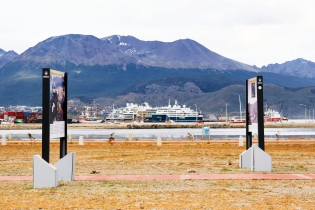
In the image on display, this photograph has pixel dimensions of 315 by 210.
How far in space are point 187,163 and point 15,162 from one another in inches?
298

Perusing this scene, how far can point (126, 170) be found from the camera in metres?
21.5

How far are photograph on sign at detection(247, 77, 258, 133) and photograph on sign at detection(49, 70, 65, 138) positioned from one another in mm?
6706

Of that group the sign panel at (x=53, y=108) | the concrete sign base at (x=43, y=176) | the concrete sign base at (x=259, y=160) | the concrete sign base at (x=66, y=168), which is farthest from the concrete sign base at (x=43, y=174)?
the concrete sign base at (x=259, y=160)

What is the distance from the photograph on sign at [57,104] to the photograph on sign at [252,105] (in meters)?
6.71

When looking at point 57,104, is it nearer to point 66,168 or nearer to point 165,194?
point 66,168

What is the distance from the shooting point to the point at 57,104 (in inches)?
673

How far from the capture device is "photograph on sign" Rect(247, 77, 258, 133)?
20614 millimetres

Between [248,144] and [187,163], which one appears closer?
[248,144]

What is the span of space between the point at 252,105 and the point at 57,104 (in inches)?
292

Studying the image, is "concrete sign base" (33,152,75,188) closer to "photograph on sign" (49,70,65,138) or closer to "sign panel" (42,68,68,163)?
"sign panel" (42,68,68,163)

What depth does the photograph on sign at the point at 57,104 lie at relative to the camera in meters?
16.4

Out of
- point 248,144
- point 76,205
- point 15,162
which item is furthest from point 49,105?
point 15,162

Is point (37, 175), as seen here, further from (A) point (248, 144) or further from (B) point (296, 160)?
(B) point (296, 160)

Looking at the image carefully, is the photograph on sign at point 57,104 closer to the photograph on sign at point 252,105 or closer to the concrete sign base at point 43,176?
the concrete sign base at point 43,176
